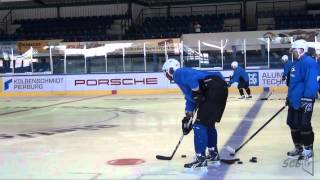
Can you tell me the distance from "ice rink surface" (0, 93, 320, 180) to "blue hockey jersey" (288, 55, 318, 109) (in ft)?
2.41

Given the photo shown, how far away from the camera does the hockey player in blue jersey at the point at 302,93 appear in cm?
621

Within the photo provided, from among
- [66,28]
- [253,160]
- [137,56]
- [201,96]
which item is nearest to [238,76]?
[137,56]

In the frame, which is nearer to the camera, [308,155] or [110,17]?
[308,155]

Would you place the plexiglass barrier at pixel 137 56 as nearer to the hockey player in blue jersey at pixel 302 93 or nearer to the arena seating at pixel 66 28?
the arena seating at pixel 66 28

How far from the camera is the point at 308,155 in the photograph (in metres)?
6.45

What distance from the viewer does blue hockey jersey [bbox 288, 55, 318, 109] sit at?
6.19m

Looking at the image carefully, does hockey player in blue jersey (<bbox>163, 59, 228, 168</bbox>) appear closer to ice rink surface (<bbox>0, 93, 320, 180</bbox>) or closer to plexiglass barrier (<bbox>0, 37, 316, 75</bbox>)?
ice rink surface (<bbox>0, 93, 320, 180</bbox>)

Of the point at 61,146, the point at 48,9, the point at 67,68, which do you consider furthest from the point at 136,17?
the point at 61,146

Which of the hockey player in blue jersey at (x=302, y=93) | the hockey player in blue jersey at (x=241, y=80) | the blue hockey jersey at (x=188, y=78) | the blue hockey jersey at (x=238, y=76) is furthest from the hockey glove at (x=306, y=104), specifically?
the blue hockey jersey at (x=238, y=76)

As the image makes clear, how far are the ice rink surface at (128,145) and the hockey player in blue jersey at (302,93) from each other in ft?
1.06

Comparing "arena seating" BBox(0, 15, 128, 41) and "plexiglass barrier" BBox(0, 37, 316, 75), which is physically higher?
"arena seating" BBox(0, 15, 128, 41)

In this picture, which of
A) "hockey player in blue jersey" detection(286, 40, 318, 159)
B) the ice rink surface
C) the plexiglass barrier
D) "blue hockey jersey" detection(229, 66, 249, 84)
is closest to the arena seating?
the plexiglass barrier

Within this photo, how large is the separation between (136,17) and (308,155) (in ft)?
89.0

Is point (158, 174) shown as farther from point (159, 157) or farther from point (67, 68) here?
point (67, 68)
